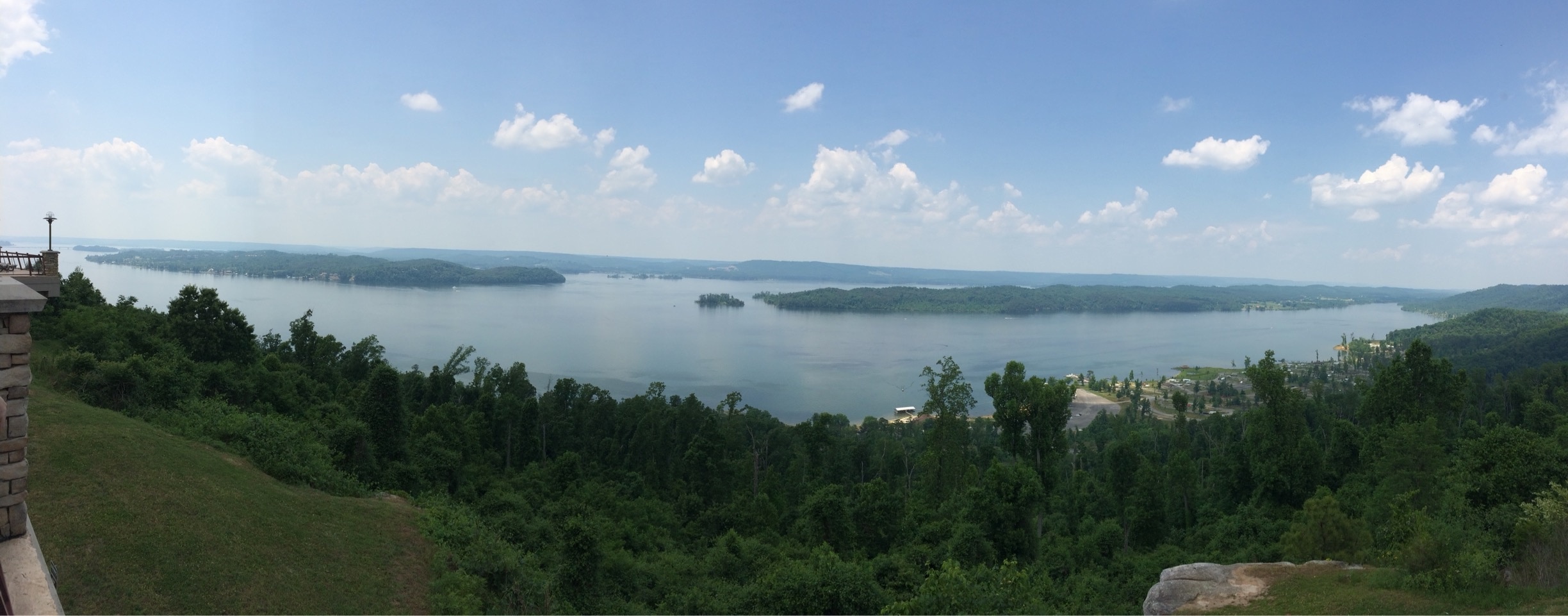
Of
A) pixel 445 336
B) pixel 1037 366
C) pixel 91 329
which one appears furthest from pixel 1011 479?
pixel 445 336

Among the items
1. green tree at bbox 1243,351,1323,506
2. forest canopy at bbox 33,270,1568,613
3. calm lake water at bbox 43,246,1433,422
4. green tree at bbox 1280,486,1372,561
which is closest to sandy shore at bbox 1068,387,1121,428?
calm lake water at bbox 43,246,1433,422

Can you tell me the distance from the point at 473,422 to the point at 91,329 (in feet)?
36.2

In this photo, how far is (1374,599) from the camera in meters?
9.95

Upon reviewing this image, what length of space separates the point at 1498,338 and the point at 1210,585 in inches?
3483

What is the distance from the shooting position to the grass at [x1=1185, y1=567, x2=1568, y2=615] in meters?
8.55

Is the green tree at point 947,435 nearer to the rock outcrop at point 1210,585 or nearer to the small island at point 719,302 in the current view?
the rock outcrop at point 1210,585

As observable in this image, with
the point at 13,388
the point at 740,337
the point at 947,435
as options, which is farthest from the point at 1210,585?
the point at 740,337

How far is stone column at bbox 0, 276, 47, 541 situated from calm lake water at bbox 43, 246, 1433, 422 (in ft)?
134

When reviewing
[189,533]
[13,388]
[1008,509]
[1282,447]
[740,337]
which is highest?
[13,388]

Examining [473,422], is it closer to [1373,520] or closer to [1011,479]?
[1011,479]

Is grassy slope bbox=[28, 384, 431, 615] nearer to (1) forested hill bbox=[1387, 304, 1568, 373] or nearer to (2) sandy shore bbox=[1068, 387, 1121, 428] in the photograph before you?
(2) sandy shore bbox=[1068, 387, 1121, 428]

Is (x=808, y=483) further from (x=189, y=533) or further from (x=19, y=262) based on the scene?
(x=19, y=262)

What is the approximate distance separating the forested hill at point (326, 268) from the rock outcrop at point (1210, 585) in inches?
5285

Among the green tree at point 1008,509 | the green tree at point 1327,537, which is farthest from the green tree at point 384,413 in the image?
the green tree at point 1327,537
